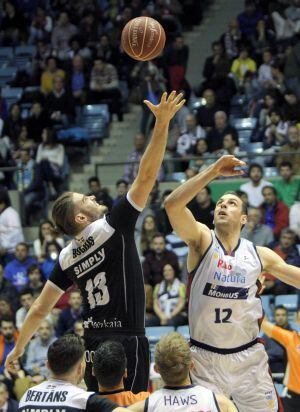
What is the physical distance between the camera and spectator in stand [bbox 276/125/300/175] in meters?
15.7

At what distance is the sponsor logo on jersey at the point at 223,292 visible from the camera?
7.46m

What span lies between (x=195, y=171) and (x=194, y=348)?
346 inches

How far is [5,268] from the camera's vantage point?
53.2 feet

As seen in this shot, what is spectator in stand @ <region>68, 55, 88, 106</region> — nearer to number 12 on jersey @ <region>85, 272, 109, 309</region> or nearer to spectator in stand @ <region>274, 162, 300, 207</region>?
spectator in stand @ <region>274, 162, 300, 207</region>

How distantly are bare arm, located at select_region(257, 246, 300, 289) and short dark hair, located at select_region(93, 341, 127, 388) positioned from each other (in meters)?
1.97

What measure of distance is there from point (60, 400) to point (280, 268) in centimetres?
243

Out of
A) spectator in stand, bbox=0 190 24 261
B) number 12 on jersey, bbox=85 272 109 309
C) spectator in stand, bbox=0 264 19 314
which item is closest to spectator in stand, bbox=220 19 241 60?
spectator in stand, bbox=0 190 24 261

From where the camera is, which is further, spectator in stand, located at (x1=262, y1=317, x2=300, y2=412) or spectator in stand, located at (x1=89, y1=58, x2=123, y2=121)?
spectator in stand, located at (x1=89, y1=58, x2=123, y2=121)

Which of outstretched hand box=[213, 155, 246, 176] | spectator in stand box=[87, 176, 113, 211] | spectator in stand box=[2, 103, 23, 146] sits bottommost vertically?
spectator in stand box=[87, 176, 113, 211]

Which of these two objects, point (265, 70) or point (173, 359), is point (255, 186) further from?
point (173, 359)

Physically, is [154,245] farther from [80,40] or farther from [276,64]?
[80,40]

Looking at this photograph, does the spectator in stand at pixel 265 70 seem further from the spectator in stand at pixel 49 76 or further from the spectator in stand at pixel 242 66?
the spectator in stand at pixel 49 76

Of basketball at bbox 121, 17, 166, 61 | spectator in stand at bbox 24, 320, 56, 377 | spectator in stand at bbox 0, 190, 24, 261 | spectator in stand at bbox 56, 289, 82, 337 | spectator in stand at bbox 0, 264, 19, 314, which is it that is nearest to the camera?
basketball at bbox 121, 17, 166, 61

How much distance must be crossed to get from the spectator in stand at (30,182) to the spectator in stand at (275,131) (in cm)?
403
